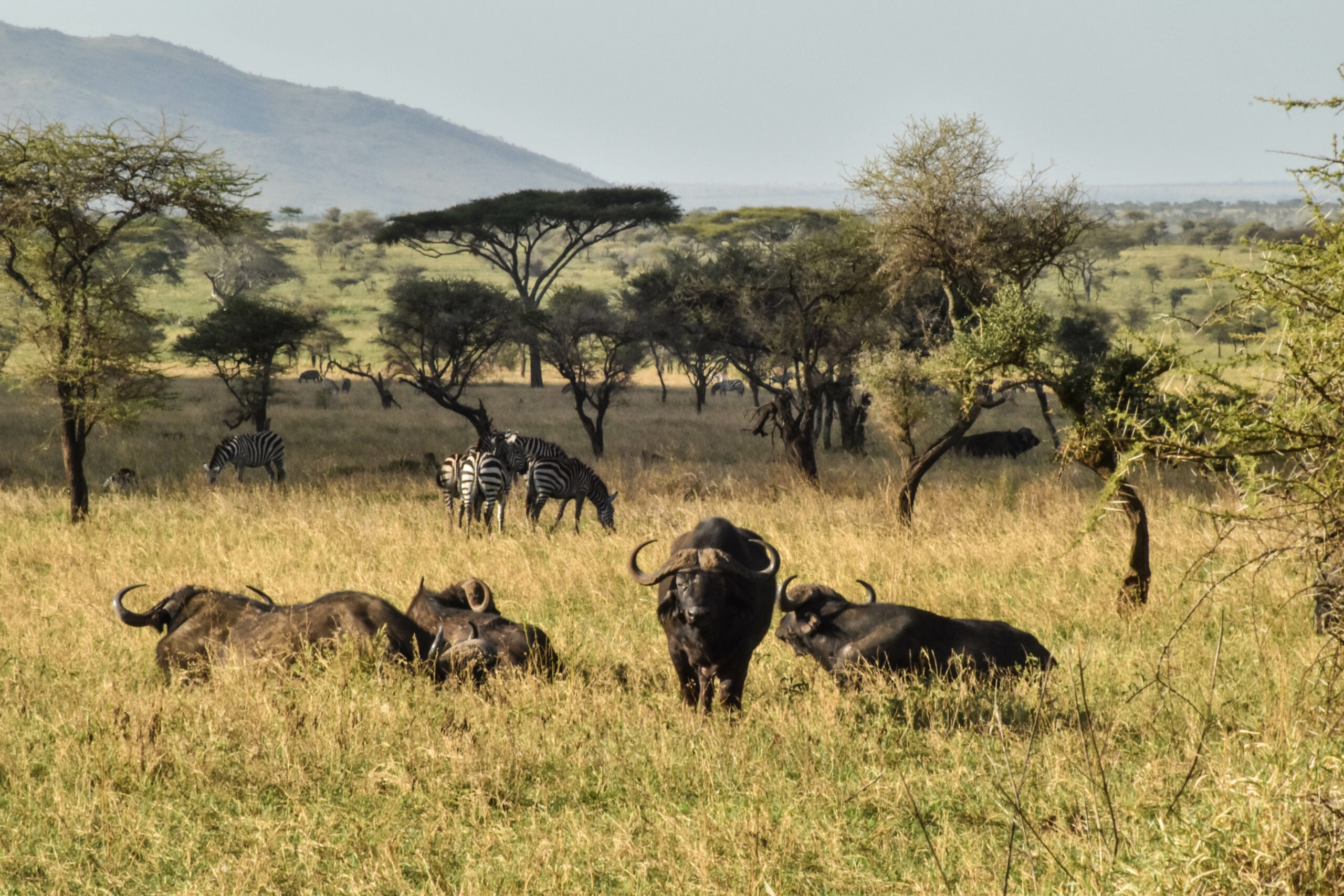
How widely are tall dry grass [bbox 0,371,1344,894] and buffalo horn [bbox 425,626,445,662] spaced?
1.10 feet

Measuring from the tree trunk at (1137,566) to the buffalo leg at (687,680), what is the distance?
15.2ft

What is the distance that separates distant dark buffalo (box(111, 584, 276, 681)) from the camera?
25.1 feet

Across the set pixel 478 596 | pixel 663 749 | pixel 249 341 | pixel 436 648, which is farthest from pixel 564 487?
pixel 249 341

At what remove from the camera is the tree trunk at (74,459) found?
1422cm

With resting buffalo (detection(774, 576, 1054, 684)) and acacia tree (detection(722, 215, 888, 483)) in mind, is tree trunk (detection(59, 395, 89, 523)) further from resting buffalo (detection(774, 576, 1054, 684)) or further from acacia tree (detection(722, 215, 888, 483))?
resting buffalo (detection(774, 576, 1054, 684))

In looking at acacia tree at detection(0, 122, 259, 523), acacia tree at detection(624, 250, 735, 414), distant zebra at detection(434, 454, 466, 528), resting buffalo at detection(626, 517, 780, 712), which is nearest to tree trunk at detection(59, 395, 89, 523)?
acacia tree at detection(0, 122, 259, 523)

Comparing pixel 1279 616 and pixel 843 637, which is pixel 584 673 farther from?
pixel 1279 616

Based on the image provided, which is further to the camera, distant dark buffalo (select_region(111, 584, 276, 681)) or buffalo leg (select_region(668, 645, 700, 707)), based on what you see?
distant dark buffalo (select_region(111, 584, 276, 681))

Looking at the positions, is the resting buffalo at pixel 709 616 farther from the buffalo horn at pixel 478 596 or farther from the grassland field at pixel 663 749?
the buffalo horn at pixel 478 596

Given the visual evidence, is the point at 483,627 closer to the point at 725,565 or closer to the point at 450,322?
the point at 725,565

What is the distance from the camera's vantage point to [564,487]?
51.0ft

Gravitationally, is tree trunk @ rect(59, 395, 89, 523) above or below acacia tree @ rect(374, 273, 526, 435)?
below

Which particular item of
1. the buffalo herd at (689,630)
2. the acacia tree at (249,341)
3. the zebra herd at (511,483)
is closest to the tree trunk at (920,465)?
the zebra herd at (511,483)

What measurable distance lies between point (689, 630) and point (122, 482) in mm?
15483
